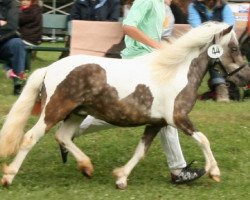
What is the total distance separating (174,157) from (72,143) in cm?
100

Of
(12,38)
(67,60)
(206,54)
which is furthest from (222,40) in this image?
(12,38)

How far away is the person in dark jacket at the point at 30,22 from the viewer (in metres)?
15.9

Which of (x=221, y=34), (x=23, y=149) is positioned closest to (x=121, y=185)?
(x=23, y=149)

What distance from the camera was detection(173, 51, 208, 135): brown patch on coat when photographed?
24.4 feet

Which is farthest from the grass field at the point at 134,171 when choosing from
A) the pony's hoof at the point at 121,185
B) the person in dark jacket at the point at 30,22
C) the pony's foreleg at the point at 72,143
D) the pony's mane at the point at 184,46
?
the person in dark jacket at the point at 30,22

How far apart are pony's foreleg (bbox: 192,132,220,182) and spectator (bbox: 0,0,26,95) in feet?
18.2

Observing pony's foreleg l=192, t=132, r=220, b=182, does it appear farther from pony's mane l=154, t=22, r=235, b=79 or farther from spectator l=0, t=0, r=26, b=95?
spectator l=0, t=0, r=26, b=95

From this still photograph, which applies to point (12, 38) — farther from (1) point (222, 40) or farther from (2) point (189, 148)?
(1) point (222, 40)

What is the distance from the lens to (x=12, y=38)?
41.7ft

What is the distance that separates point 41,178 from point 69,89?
1140mm

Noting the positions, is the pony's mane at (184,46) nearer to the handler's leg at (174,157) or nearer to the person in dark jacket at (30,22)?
the handler's leg at (174,157)

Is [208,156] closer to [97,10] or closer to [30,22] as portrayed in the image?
[97,10]

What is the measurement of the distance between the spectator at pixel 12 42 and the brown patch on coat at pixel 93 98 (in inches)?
204

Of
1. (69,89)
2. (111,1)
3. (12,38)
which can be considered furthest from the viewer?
(111,1)
